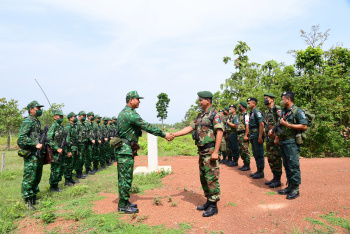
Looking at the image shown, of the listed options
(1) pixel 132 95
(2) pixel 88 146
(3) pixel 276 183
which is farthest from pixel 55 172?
(3) pixel 276 183

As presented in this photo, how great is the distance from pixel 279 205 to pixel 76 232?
12.7 ft

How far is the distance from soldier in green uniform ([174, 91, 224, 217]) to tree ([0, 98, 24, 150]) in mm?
22947

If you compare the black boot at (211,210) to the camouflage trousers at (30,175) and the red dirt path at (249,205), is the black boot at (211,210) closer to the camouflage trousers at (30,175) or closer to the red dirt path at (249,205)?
the red dirt path at (249,205)

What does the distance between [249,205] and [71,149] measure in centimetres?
615

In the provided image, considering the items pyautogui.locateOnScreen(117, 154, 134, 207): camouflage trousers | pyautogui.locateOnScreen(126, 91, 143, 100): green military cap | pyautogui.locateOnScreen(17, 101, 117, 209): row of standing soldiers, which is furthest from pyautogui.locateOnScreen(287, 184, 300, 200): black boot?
pyautogui.locateOnScreen(17, 101, 117, 209): row of standing soldiers

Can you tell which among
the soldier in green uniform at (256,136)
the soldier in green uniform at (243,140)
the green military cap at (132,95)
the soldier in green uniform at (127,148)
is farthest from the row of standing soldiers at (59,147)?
the soldier in green uniform at (243,140)

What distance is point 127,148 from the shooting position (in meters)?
4.43

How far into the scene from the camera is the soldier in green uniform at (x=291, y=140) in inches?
183

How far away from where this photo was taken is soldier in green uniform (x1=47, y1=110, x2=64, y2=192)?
647 centimetres

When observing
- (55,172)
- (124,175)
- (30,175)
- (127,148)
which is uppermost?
(127,148)

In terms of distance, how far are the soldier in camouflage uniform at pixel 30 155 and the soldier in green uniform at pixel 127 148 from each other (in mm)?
2218

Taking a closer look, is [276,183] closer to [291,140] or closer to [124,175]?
[291,140]

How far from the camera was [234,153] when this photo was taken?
28.7ft

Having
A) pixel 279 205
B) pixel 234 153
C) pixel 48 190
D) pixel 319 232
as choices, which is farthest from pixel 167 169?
pixel 319 232
